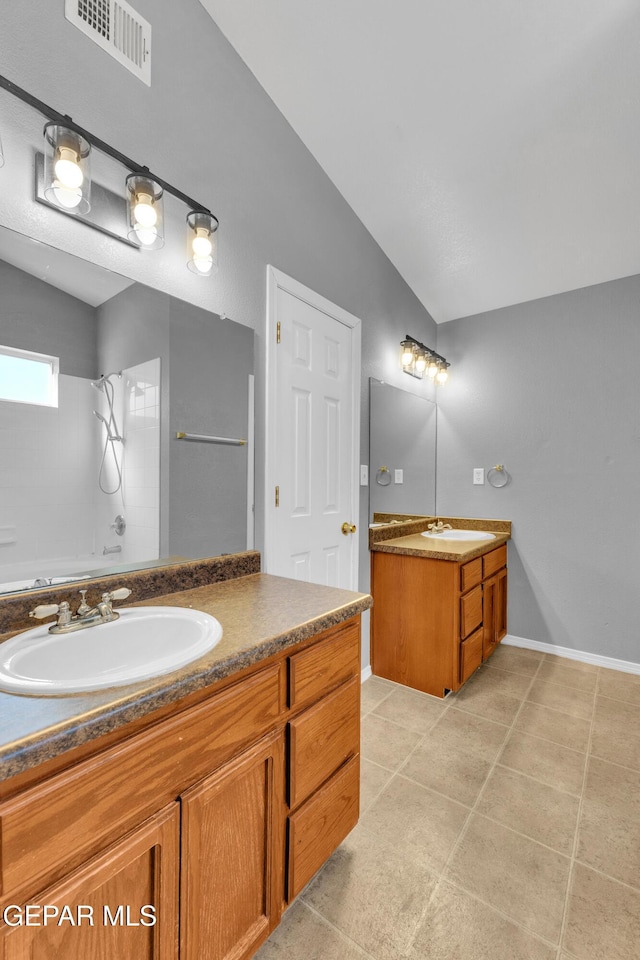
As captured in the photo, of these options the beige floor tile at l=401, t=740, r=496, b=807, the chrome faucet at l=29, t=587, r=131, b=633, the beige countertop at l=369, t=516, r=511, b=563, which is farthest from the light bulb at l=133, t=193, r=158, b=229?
the beige floor tile at l=401, t=740, r=496, b=807

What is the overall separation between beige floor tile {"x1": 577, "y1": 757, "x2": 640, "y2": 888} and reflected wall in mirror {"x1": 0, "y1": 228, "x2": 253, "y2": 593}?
1.59m

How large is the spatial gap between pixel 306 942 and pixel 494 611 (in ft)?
6.94

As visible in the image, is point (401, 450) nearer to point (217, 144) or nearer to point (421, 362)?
point (421, 362)

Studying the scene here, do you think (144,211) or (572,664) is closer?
(144,211)

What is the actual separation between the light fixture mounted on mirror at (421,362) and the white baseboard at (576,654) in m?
2.01

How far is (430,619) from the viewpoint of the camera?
2.35 m

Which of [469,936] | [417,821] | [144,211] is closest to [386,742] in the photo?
[417,821]

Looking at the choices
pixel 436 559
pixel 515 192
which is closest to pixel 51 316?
pixel 436 559

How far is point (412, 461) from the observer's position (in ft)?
9.97

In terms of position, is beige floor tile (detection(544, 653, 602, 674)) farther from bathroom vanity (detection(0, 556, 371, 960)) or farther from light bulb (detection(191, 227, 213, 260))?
light bulb (detection(191, 227, 213, 260))

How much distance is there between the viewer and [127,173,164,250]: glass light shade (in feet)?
4.06

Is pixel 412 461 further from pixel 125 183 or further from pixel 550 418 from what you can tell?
pixel 125 183

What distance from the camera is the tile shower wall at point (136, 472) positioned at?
1259 mm

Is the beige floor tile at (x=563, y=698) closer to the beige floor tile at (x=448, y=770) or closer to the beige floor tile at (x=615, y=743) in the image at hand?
the beige floor tile at (x=615, y=743)
